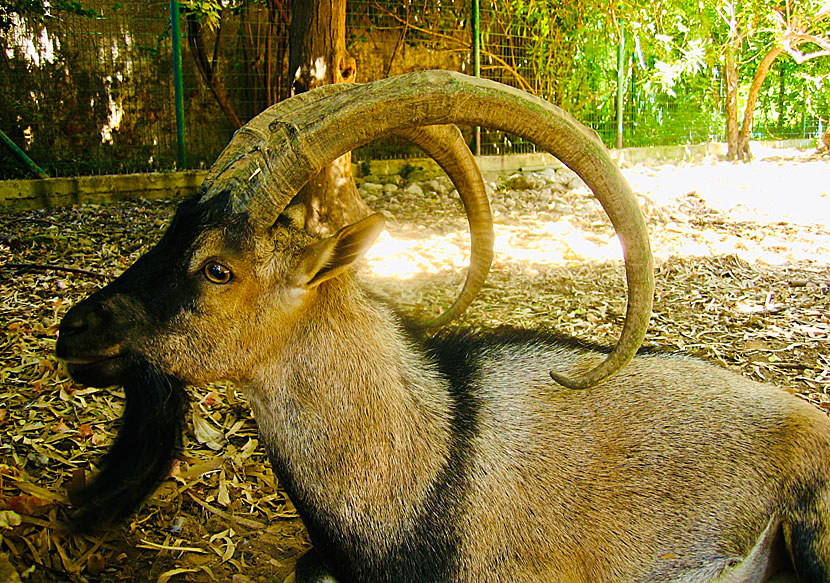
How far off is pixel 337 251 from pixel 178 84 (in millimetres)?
8504

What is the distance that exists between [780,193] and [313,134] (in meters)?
11.9

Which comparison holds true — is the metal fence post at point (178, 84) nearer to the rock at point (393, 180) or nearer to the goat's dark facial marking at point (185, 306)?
the rock at point (393, 180)

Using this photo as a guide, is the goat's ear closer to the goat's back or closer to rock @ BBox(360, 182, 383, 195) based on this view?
the goat's back

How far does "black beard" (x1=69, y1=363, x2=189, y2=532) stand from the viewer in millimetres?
2461

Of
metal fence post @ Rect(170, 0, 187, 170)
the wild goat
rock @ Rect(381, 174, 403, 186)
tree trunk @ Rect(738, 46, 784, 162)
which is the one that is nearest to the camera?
the wild goat

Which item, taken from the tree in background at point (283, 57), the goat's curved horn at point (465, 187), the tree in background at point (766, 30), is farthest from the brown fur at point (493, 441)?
the tree in background at point (766, 30)

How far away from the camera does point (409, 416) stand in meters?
2.62

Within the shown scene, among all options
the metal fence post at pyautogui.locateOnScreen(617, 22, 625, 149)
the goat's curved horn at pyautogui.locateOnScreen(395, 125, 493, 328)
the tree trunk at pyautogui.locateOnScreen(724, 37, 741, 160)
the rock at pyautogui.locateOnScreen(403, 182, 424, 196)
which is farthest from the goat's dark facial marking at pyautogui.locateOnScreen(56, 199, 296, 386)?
the tree trunk at pyautogui.locateOnScreen(724, 37, 741, 160)

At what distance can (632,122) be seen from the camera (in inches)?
648

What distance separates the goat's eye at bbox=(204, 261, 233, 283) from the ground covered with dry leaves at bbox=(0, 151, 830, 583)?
1.27 m

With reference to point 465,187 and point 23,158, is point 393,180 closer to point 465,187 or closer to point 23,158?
point 23,158

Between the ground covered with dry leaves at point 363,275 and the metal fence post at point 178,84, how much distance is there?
1063 mm

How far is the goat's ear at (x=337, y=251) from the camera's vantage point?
2420 mm

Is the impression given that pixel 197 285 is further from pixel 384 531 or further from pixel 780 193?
pixel 780 193
